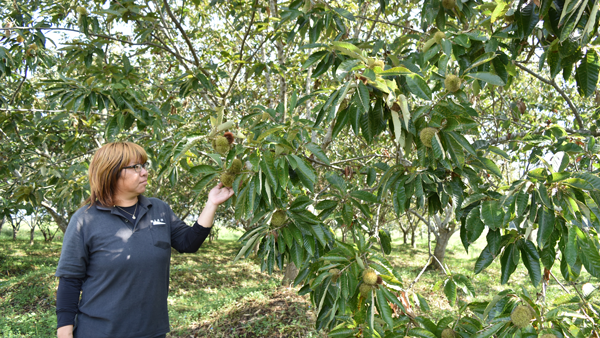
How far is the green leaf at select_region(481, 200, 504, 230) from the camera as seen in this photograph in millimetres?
1344

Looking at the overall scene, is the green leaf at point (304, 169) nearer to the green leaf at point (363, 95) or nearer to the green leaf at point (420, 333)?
the green leaf at point (363, 95)

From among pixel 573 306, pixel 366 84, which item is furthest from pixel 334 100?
pixel 573 306

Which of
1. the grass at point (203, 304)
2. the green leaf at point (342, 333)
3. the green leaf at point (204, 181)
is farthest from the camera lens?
the grass at point (203, 304)

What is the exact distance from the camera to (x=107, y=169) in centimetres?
158

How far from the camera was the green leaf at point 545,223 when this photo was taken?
125cm

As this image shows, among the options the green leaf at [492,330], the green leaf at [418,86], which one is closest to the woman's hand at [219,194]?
the green leaf at [418,86]

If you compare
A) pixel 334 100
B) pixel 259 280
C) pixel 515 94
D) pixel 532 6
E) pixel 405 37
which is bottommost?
pixel 259 280

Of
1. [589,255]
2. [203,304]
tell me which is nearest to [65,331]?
[589,255]

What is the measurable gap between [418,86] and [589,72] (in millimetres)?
803

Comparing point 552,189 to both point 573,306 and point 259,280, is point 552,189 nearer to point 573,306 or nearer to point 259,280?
point 573,306

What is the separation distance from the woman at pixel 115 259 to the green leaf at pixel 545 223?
1522 millimetres

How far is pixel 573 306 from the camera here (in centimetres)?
127

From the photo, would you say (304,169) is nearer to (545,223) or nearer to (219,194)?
(219,194)

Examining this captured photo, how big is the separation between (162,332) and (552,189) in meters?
1.68
